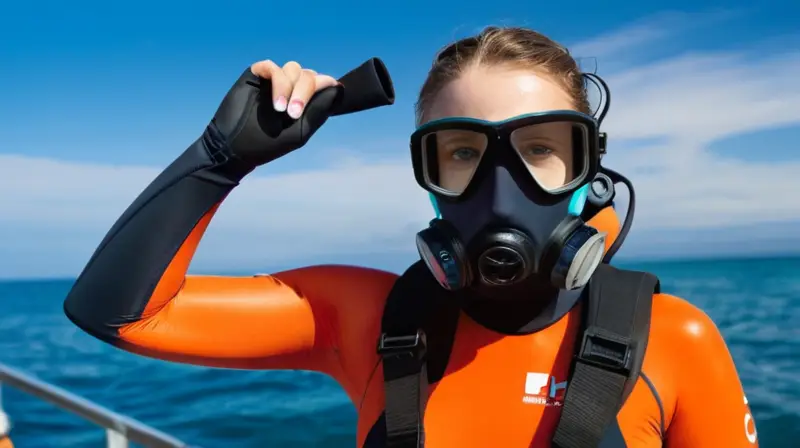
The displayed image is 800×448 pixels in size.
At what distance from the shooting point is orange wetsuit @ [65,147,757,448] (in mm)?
1151

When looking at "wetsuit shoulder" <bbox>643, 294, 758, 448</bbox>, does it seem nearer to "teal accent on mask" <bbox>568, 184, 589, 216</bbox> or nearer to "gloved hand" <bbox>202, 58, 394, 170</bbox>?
"teal accent on mask" <bbox>568, 184, 589, 216</bbox>

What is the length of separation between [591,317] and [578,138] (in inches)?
13.4

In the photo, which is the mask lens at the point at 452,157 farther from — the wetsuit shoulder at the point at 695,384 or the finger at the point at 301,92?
the wetsuit shoulder at the point at 695,384

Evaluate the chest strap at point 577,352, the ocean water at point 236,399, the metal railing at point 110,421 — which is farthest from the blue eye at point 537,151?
the ocean water at point 236,399

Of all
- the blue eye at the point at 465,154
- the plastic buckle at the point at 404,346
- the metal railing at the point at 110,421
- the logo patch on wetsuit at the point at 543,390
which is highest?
the blue eye at the point at 465,154

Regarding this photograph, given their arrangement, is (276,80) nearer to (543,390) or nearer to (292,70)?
(292,70)

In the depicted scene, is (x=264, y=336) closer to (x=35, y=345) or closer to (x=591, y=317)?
(x=591, y=317)

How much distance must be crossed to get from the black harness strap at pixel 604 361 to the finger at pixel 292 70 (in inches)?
28.0

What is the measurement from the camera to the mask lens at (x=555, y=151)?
119 centimetres

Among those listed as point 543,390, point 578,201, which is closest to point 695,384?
point 543,390

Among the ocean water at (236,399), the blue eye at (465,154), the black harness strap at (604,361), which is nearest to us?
the black harness strap at (604,361)

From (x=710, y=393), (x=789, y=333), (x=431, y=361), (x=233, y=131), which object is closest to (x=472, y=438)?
(x=431, y=361)

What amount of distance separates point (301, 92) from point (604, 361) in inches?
28.7

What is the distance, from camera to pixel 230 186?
47.7 inches
